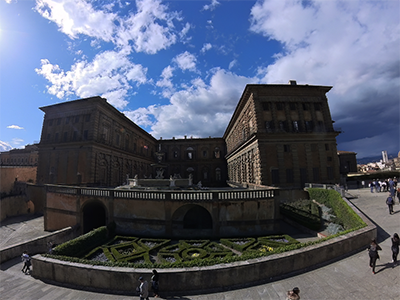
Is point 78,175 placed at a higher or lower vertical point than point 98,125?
lower

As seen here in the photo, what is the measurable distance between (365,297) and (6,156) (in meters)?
101

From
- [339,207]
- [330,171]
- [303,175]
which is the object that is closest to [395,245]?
[339,207]

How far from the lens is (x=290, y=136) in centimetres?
2783

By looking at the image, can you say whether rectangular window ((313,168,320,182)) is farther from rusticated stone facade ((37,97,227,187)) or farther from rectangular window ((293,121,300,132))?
rusticated stone facade ((37,97,227,187))

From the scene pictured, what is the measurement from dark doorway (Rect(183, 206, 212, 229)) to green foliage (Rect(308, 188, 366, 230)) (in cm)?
983

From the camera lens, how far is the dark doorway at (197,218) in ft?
52.0

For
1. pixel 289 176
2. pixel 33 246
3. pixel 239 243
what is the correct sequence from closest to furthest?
pixel 239 243
pixel 33 246
pixel 289 176

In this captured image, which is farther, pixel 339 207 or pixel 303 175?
pixel 303 175

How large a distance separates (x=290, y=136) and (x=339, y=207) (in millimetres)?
13672

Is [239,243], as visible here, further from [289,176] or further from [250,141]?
[250,141]

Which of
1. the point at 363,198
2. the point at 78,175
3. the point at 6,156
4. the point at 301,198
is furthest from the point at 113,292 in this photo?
the point at 6,156

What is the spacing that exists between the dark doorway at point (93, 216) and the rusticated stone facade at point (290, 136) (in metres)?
19.3

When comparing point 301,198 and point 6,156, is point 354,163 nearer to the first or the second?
point 301,198

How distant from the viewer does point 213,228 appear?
15.2 metres
